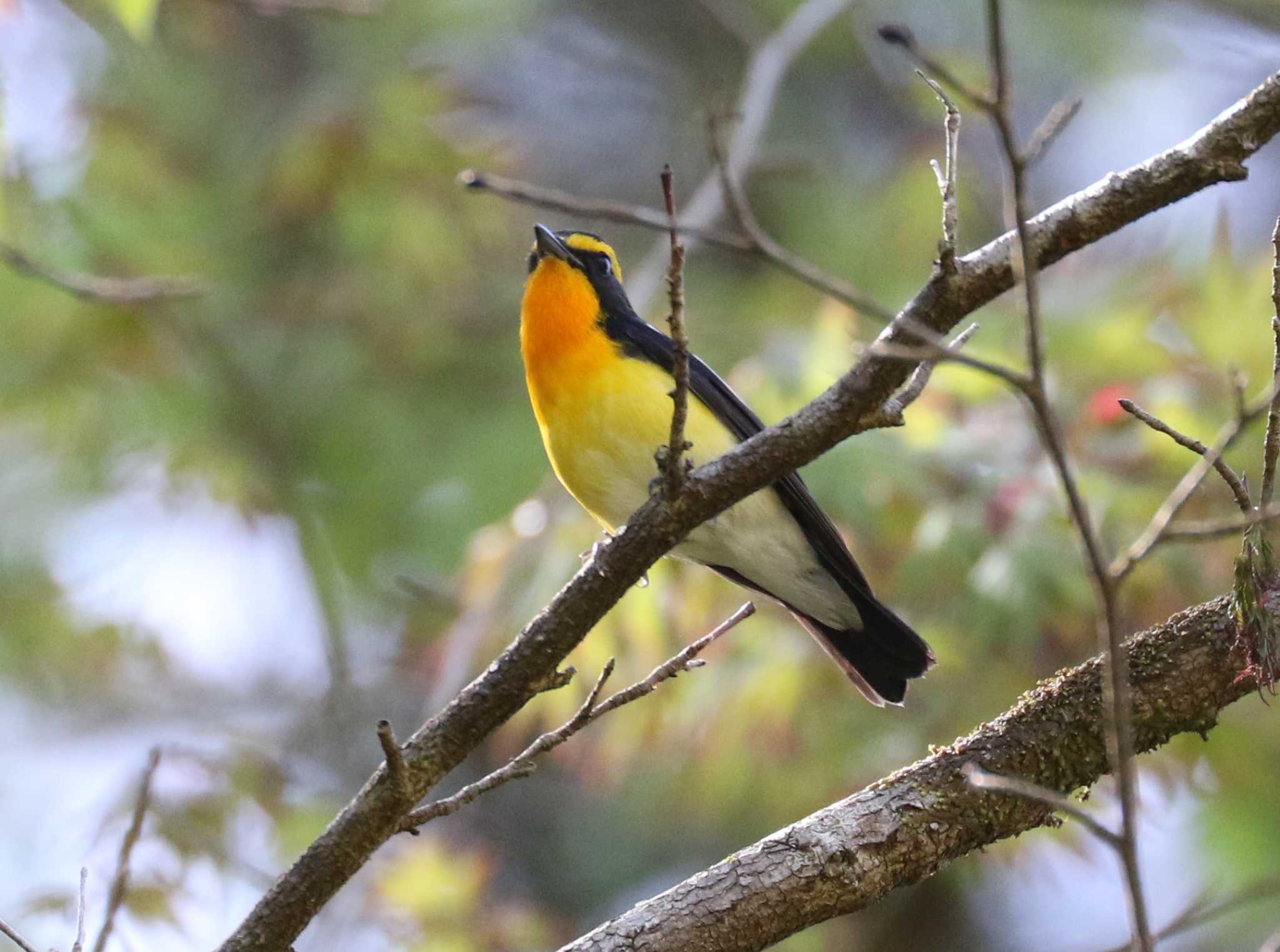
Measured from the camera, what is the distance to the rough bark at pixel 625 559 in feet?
8.04

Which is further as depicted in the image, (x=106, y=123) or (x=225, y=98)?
(x=225, y=98)

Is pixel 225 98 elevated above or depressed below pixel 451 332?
above

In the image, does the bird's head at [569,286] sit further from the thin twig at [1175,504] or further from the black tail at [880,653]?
the thin twig at [1175,504]

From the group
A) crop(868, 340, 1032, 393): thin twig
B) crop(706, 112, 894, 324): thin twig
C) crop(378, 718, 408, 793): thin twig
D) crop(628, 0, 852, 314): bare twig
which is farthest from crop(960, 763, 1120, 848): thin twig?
crop(628, 0, 852, 314): bare twig

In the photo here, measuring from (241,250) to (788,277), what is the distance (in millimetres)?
3665

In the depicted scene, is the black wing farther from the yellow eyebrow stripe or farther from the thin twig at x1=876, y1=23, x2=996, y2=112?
the thin twig at x1=876, y1=23, x2=996, y2=112

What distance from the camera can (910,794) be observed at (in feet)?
9.21

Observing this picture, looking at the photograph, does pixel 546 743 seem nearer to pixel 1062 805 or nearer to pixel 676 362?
pixel 676 362

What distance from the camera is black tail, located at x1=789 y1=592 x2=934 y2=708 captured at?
4.12 m

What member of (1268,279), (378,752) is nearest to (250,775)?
(378,752)

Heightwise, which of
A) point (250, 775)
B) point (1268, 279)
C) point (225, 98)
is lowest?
point (1268, 279)

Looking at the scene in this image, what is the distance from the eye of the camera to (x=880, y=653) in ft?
13.8

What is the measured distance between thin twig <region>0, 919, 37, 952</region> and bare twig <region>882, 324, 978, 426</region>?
1966 millimetres

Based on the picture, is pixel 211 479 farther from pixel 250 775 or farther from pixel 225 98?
pixel 225 98
